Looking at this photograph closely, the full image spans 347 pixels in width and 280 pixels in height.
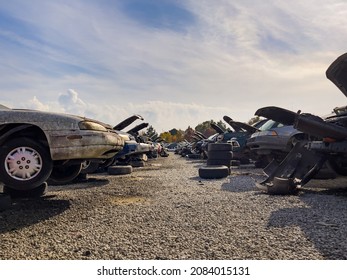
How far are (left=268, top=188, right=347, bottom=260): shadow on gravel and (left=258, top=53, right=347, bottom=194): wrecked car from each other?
0.46 m

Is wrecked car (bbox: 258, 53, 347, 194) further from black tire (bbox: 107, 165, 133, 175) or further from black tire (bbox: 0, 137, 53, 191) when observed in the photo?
black tire (bbox: 107, 165, 133, 175)

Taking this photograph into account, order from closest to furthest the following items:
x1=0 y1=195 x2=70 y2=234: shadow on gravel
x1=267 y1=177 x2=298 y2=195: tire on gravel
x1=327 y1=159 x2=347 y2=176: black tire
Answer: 1. x1=0 y1=195 x2=70 y2=234: shadow on gravel
2. x1=267 y1=177 x2=298 y2=195: tire on gravel
3. x1=327 y1=159 x2=347 y2=176: black tire

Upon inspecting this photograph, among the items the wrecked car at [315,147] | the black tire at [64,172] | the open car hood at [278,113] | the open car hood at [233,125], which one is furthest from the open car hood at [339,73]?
the open car hood at [233,125]

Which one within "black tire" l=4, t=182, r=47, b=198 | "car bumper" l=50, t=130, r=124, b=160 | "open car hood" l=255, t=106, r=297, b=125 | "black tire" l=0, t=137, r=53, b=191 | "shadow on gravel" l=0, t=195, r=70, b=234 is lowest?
"shadow on gravel" l=0, t=195, r=70, b=234

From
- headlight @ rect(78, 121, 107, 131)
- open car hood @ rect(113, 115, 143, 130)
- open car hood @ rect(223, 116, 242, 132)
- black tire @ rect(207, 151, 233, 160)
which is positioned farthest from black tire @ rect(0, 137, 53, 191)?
open car hood @ rect(223, 116, 242, 132)

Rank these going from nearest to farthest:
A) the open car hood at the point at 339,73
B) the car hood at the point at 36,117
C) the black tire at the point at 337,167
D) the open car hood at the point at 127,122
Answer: the car hood at the point at 36,117 → the open car hood at the point at 339,73 → the black tire at the point at 337,167 → the open car hood at the point at 127,122

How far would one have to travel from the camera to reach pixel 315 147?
213 inches

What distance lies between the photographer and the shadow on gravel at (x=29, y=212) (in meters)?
3.56

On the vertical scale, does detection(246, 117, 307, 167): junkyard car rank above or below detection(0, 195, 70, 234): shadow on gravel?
above

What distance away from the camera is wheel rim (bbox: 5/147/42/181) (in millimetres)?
4199

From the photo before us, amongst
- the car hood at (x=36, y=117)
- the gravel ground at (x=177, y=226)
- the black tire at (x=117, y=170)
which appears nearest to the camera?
the gravel ground at (x=177, y=226)

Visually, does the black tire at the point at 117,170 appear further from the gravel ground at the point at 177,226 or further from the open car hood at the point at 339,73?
the open car hood at the point at 339,73

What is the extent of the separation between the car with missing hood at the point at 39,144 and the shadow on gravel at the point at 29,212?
A: 0.96 ft
